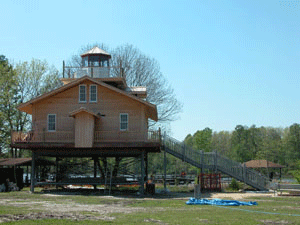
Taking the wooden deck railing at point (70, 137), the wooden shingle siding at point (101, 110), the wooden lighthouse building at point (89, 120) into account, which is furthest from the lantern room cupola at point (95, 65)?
the wooden deck railing at point (70, 137)

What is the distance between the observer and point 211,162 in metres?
38.8

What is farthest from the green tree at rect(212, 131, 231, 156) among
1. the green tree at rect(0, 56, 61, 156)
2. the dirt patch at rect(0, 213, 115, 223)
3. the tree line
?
the dirt patch at rect(0, 213, 115, 223)

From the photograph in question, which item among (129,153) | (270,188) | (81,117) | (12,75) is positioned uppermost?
(12,75)

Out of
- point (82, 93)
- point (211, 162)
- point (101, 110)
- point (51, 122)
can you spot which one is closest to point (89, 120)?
point (101, 110)

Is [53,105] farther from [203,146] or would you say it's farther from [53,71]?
[203,146]

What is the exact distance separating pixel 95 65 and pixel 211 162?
12635 millimetres

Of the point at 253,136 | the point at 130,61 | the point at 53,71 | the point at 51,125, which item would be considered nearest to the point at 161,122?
the point at 130,61

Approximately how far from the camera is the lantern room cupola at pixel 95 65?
1545 inches

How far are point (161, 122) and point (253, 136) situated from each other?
54232mm

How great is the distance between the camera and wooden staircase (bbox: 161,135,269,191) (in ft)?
123

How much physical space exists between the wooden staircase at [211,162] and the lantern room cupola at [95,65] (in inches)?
299

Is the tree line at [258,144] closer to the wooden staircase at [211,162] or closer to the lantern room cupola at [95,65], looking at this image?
the wooden staircase at [211,162]

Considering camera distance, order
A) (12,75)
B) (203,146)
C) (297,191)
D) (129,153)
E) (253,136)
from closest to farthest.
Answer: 1. (297,191)
2. (129,153)
3. (12,75)
4. (203,146)
5. (253,136)

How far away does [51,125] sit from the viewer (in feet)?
119
